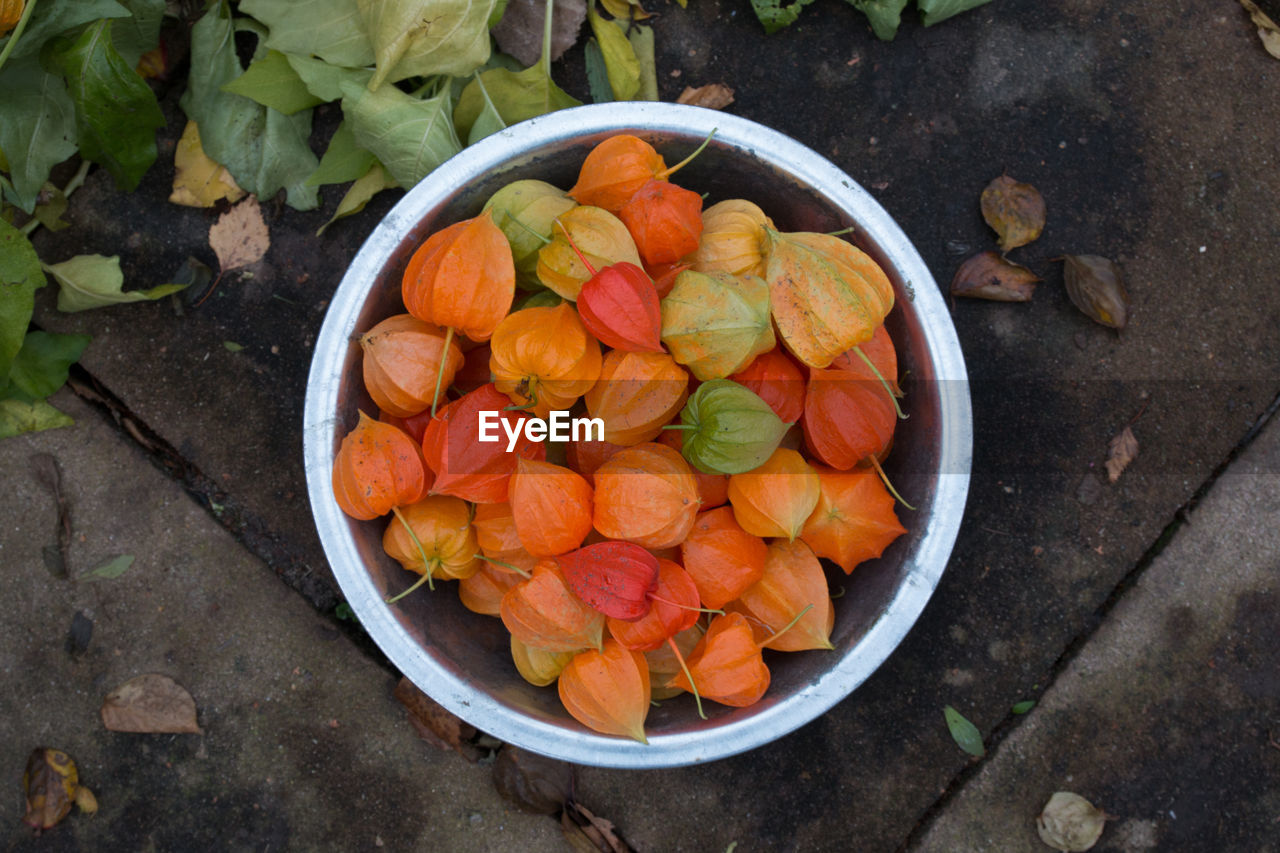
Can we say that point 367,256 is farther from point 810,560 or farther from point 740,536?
point 810,560

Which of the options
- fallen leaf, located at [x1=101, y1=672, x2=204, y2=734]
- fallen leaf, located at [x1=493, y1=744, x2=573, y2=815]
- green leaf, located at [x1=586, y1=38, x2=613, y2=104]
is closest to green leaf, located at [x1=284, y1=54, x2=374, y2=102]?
green leaf, located at [x1=586, y1=38, x2=613, y2=104]

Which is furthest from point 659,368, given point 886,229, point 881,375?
point 886,229

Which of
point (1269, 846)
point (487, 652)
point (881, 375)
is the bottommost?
point (1269, 846)

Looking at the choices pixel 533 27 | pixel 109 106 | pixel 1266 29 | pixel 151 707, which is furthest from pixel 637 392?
pixel 1266 29

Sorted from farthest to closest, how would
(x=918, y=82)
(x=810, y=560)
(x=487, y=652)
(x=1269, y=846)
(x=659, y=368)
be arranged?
(x=918, y=82)
(x=1269, y=846)
(x=487, y=652)
(x=810, y=560)
(x=659, y=368)

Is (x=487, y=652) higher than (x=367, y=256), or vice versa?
(x=367, y=256)

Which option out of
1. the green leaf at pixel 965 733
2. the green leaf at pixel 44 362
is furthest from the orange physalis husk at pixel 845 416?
the green leaf at pixel 44 362

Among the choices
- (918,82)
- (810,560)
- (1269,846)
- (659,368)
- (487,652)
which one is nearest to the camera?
(659,368)

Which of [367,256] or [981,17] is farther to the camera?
[981,17]

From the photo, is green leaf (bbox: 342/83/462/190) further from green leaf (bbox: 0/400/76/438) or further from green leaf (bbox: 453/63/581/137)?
green leaf (bbox: 0/400/76/438)
